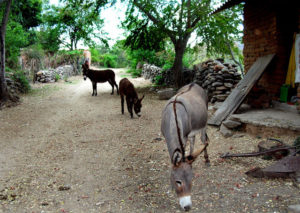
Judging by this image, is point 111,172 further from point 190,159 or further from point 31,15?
point 31,15

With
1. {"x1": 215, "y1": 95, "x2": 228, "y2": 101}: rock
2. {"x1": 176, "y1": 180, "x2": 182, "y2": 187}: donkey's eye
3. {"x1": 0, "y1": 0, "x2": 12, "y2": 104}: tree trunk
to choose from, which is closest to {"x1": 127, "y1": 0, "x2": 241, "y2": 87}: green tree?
{"x1": 215, "y1": 95, "x2": 228, "y2": 101}: rock

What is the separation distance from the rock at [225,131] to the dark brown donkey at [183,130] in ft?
4.43

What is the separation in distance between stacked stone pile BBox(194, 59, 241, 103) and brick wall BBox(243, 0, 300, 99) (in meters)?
2.10

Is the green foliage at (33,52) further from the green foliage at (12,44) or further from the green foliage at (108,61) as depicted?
the green foliage at (108,61)

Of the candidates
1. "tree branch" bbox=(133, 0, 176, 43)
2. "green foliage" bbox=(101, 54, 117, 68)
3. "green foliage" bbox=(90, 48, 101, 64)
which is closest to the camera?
"tree branch" bbox=(133, 0, 176, 43)

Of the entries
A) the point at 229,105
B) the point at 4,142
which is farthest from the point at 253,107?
the point at 4,142

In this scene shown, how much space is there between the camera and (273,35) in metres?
6.81

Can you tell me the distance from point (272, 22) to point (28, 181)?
22.9ft

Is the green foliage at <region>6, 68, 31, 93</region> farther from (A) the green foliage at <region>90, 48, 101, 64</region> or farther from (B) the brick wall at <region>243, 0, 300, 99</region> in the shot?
(A) the green foliage at <region>90, 48, 101, 64</region>

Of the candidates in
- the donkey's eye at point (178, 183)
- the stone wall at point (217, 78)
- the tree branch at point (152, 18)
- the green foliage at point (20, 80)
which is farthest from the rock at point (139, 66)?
the donkey's eye at point (178, 183)

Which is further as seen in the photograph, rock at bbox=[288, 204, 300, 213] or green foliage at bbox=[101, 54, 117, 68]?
green foliage at bbox=[101, 54, 117, 68]

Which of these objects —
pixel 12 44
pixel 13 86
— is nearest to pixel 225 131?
pixel 13 86

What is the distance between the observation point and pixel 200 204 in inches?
137

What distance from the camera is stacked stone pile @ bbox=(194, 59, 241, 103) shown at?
9.65m
